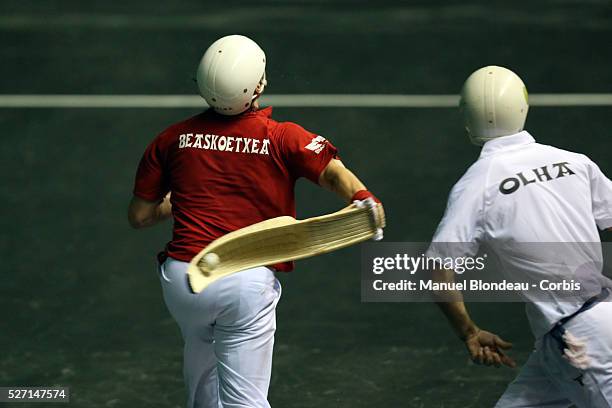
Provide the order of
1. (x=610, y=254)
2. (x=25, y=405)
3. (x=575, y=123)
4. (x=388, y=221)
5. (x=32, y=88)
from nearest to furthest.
Answer: (x=25, y=405)
(x=610, y=254)
(x=388, y=221)
(x=575, y=123)
(x=32, y=88)

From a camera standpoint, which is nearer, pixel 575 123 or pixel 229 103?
pixel 229 103

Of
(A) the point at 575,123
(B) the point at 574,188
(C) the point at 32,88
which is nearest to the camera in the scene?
(B) the point at 574,188

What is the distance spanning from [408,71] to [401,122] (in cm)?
110

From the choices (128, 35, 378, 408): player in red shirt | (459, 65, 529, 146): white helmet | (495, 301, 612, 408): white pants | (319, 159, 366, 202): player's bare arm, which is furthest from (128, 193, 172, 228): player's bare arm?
(495, 301, 612, 408): white pants

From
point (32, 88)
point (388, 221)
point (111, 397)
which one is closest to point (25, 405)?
point (111, 397)

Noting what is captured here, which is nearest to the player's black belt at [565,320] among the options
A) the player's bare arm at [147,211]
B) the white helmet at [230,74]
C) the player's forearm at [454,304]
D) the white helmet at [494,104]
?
the player's forearm at [454,304]

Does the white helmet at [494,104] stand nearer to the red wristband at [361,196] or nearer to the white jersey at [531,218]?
the white jersey at [531,218]

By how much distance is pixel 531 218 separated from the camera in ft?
21.6

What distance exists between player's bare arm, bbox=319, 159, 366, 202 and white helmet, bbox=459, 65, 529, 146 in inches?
25.4

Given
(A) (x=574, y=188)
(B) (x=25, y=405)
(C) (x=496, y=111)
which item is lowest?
(B) (x=25, y=405)

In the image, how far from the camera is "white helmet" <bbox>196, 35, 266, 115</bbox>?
7.05 m

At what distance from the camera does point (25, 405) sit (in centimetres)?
859

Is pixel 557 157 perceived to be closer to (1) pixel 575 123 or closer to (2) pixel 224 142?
(2) pixel 224 142

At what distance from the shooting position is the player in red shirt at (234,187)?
23.1 feet
